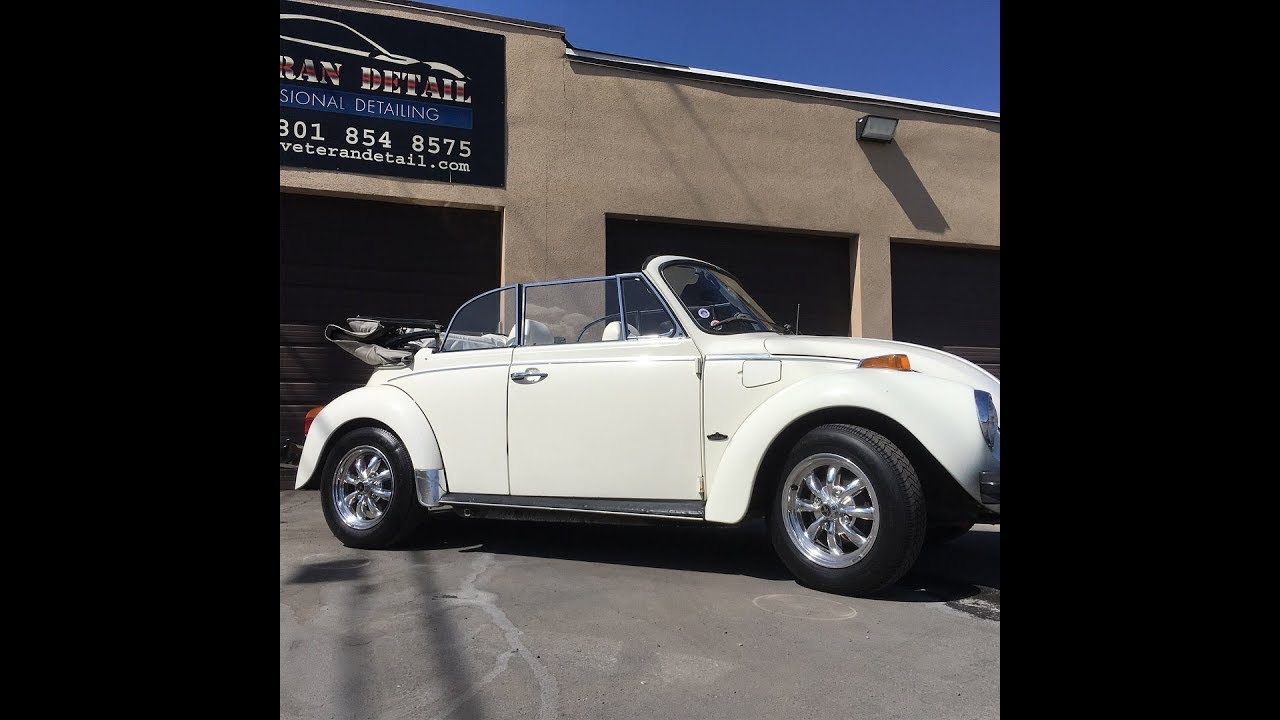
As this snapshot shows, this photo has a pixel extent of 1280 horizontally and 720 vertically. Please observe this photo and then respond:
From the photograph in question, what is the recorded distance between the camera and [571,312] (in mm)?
4840

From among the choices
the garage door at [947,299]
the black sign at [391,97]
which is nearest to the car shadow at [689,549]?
the black sign at [391,97]

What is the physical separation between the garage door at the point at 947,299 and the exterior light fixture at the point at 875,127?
4.64ft

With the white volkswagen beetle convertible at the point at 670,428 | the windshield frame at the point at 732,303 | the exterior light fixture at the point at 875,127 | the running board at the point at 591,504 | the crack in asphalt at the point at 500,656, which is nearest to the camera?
the crack in asphalt at the point at 500,656

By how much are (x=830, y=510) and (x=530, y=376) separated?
192 cm

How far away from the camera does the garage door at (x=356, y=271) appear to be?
330 inches

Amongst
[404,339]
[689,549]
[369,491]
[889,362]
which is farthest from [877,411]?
[404,339]

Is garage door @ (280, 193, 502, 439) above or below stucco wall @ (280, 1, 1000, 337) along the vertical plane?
below

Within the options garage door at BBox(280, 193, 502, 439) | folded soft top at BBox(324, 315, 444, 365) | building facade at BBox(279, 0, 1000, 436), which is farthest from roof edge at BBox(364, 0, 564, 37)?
folded soft top at BBox(324, 315, 444, 365)

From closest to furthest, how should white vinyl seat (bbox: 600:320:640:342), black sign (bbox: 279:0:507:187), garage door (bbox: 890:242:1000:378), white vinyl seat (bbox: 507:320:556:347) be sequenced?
white vinyl seat (bbox: 600:320:640:342) < white vinyl seat (bbox: 507:320:556:347) < black sign (bbox: 279:0:507:187) < garage door (bbox: 890:242:1000:378)

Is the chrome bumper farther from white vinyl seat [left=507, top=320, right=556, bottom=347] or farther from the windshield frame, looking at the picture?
white vinyl seat [left=507, top=320, right=556, bottom=347]

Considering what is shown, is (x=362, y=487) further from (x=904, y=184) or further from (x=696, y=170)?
(x=904, y=184)

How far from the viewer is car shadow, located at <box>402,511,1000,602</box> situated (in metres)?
4.05

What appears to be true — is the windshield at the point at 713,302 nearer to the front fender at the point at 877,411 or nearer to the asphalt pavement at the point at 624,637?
the front fender at the point at 877,411
